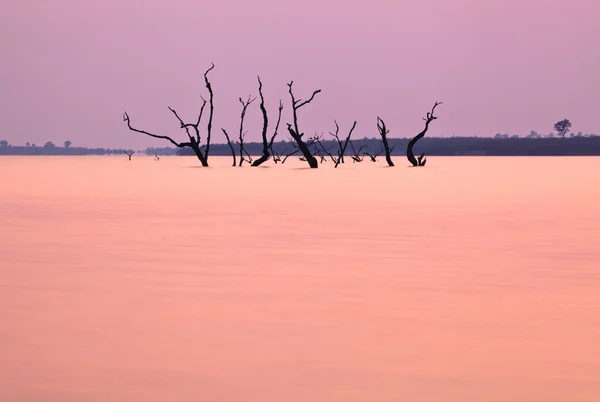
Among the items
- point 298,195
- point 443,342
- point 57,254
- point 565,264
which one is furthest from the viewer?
point 298,195

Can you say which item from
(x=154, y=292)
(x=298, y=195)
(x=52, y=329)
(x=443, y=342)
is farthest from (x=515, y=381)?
(x=298, y=195)

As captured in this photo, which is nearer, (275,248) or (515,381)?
(515,381)

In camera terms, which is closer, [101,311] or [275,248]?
[101,311]

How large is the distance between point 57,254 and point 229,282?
251 cm

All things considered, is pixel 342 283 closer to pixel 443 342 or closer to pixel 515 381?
pixel 443 342

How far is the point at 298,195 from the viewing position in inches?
837

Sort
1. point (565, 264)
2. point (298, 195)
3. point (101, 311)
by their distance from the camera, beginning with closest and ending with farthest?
point (101, 311), point (565, 264), point (298, 195)

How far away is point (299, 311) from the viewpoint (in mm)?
6227

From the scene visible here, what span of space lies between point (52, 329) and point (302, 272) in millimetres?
2913

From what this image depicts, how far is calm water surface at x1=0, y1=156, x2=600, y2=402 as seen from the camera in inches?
170

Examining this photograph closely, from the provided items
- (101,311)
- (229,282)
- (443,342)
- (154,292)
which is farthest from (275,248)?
(443,342)

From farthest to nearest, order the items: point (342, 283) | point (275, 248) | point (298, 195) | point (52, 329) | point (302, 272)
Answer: point (298, 195) → point (275, 248) → point (302, 272) → point (342, 283) → point (52, 329)

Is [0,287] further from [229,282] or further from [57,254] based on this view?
[57,254]

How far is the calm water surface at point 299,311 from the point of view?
14.2 ft
